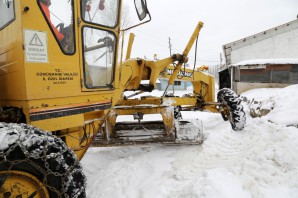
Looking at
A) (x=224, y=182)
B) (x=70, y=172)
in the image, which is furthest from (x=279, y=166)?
(x=70, y=172)

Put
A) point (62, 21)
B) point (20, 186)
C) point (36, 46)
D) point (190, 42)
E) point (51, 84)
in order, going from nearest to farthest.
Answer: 1. point (20, 186)
2. point (36, 46)
3. point (51, 84)
4. point (62, 21)
5. point (190, 42)

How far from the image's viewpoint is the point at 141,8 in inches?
121

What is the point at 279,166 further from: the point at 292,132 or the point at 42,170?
the point at 42,170

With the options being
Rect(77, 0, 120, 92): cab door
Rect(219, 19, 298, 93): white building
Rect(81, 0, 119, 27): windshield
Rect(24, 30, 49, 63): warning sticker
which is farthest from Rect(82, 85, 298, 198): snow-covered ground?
Rect(219, 19, 298, 93): white building

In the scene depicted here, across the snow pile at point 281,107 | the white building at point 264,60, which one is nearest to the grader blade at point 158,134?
the snow pile at point 281,107

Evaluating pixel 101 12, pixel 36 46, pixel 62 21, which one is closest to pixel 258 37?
pixel 101 12

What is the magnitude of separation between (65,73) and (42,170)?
3.35 feet

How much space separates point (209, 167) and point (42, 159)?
2603 mm

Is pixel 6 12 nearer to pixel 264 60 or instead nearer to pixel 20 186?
pixel 20 186

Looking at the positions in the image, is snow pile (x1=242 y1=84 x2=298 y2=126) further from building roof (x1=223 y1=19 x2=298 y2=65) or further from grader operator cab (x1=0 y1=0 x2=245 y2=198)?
building roof (x1=223 y1=19 x2=298 y2=65)

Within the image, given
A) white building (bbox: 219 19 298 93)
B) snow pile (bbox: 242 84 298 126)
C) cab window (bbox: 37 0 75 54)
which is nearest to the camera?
cab window (bbox: 37 0 75 54)

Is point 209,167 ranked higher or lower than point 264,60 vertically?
lower

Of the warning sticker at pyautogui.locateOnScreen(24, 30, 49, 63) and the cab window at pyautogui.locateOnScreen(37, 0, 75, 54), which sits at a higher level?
the cab window at pyautogui.locateOnScreen(37, 0, 75, 54)

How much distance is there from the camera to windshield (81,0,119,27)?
2746mm
